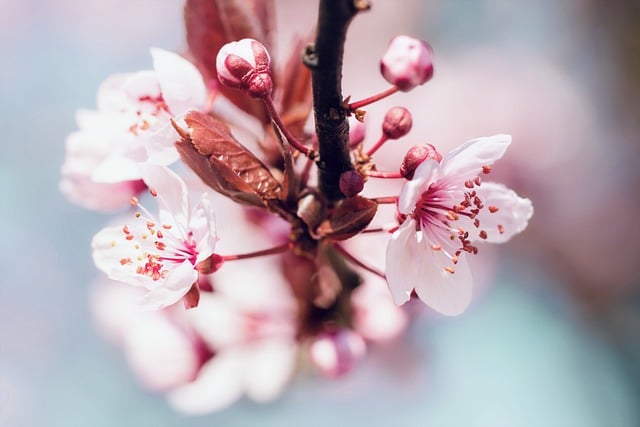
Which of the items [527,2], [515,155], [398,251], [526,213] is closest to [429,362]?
[515,155]

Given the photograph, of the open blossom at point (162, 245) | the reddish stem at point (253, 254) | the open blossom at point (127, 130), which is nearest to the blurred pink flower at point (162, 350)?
the open blossom at point (127, 130)

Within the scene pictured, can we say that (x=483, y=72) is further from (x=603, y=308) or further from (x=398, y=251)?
(x=398, y=251)

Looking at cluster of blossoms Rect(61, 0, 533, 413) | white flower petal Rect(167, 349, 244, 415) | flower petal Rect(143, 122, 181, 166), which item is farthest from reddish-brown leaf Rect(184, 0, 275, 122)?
white flower petal Rect(167, 349, 244, 415)

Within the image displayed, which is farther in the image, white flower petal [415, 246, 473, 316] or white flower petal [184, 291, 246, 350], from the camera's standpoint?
white flower petal [184, 291, 246, 350]

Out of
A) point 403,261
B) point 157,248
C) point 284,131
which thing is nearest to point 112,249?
point 157,248

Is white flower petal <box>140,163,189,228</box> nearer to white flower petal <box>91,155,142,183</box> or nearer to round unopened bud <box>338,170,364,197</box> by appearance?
white flower petal <box>91,155,142,183</box>

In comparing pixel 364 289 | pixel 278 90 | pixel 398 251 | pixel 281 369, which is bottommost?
pixel 281 369

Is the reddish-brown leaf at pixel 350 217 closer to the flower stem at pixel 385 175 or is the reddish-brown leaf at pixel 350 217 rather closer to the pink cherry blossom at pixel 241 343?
the flower stem at pixel 385 175

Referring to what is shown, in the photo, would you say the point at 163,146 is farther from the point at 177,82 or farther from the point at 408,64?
the point at 408,64
